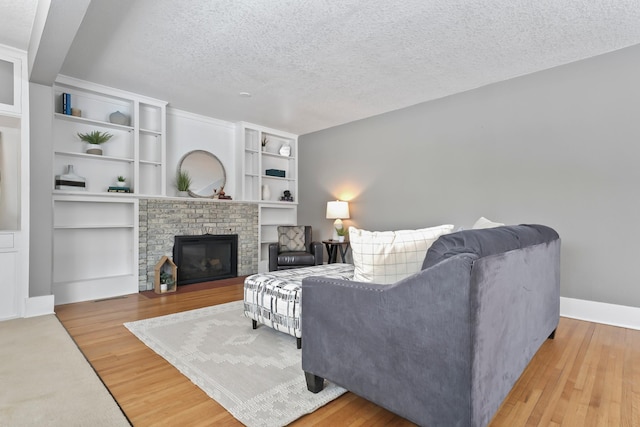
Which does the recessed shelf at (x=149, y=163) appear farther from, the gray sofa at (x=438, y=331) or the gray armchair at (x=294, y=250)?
the gray sofa at (x=438, y=331)

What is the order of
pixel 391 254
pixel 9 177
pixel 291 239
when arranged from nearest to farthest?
pixel 391 254
pixel 9 177
pixel 291 239

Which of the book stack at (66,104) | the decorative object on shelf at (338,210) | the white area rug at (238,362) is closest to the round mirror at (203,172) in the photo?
the book stack at (66,104)

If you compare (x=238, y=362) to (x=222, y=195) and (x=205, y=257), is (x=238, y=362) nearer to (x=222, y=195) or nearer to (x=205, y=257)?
(x=205, y=257)

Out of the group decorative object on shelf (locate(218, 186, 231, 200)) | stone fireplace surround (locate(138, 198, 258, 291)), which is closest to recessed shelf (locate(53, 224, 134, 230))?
stone fireplace surround (locate(138, 198, 258, 291))

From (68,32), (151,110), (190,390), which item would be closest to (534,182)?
(190,390)

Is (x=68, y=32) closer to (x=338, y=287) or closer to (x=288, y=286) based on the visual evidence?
(x=288, y=286)

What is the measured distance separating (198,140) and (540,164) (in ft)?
15.3

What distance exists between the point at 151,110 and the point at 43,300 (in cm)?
270

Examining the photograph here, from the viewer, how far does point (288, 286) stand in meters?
2.46

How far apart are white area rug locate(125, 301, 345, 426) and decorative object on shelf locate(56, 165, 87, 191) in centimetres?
192

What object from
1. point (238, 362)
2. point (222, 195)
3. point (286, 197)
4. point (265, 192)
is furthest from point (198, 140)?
point (238, 362)

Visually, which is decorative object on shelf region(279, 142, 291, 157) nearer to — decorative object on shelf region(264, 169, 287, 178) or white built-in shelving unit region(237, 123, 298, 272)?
white built-in shelving unit region(237, 123, 298, 272)

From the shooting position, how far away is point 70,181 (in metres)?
3.68

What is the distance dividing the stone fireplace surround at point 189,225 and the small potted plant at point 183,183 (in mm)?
203
